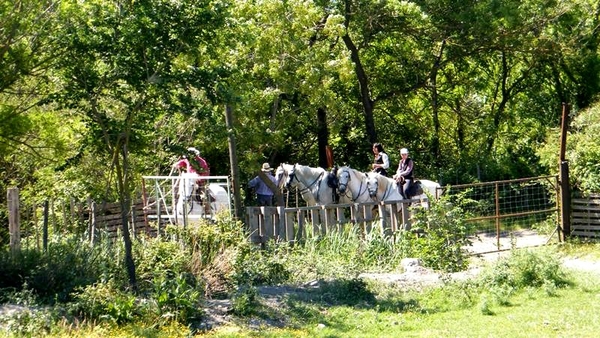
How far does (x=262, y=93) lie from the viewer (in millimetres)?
25094

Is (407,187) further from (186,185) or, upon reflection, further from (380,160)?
(186,185)

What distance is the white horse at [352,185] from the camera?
22.7 meters

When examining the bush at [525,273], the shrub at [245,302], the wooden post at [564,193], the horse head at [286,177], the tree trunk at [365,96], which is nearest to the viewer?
the shrub at [245,302]

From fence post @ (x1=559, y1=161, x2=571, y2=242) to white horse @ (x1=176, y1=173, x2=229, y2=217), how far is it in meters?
7.84

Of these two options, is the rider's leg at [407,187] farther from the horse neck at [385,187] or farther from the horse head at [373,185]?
the horse head at [373,185]

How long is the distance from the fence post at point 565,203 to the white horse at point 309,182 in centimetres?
555

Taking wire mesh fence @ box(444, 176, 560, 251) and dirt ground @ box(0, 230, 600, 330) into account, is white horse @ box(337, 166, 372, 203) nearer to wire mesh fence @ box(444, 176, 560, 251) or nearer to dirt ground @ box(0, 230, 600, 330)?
wire mesh fence @ box(444, 176, 560, 251)

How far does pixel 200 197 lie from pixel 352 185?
4561 mm

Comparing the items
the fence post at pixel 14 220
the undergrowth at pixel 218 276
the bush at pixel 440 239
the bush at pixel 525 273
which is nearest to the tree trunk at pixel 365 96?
the bush at pixel 440 239

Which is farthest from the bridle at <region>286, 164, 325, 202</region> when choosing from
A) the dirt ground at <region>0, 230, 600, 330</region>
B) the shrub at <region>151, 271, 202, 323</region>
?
the shrub at <region>151, 271, 202, 323</region>

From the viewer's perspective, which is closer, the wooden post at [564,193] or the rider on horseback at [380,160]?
the wooden post at [564,193]

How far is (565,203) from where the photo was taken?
2112 centimetres

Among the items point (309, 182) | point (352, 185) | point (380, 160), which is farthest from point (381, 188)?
point (309, 182)

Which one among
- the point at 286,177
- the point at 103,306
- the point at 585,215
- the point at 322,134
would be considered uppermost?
the point at 322,134
